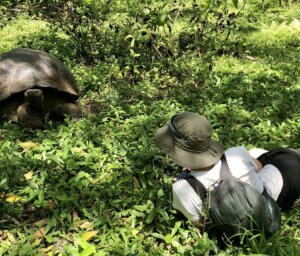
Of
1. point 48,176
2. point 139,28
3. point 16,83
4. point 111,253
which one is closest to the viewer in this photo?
point 111,253

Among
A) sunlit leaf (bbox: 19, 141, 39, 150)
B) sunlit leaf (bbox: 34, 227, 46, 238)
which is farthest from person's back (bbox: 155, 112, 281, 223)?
sunlit leaf (bbox: 19, 141, 39, 150)

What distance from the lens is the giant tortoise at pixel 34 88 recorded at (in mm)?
4004

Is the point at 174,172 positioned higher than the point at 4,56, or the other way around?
the point at 4,56

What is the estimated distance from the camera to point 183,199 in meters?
2.55

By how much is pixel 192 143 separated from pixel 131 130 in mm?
1388

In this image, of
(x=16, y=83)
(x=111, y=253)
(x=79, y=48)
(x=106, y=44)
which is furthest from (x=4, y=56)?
(x=111, y=253)

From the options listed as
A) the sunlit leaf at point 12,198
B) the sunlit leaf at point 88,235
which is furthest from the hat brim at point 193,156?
the sunlit leaf at point 12,198

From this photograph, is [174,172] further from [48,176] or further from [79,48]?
[79,48]

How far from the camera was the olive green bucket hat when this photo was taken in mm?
2463

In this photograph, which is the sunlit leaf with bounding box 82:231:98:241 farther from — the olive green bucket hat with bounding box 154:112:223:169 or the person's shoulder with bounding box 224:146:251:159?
the person's shoulder with bounding box 224:146:251:159

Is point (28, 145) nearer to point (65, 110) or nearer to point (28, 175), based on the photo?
point (28, 175)

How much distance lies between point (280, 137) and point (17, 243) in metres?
2.40

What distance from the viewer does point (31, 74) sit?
4.12 meters

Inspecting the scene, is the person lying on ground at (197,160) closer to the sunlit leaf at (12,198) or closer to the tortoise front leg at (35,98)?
the sunlit leaf at (12,198)
